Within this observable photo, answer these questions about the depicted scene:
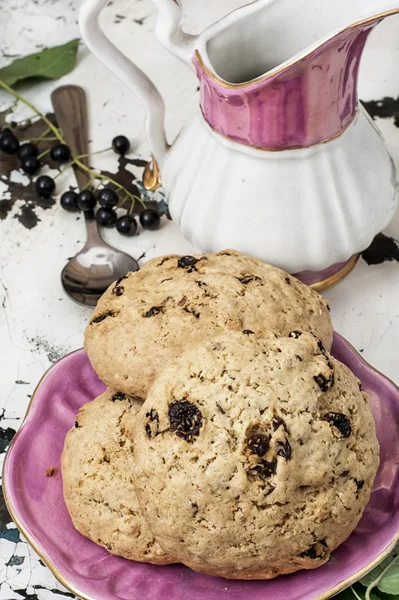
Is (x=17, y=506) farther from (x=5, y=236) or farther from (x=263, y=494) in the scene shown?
(x=5, y=236)

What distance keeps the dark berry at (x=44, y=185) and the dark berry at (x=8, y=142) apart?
0.11 metres

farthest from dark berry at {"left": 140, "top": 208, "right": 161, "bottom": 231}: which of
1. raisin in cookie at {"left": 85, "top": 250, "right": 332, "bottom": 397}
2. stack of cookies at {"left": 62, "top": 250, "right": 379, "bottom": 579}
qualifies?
stack of cookies at {"left": 62, "top": 250, "right": 379, "bottom": 579}

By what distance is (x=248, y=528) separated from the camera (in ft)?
2.85

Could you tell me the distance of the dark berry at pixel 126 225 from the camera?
1461 millimetres

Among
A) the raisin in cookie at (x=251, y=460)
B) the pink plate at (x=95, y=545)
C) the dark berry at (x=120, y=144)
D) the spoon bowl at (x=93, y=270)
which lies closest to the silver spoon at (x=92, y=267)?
the spoon bowl at (x=93, y=270)

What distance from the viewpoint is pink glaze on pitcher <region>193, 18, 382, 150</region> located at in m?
1.04

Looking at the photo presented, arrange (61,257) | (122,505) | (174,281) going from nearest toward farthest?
(122,505)
(174,281)
(61,257)

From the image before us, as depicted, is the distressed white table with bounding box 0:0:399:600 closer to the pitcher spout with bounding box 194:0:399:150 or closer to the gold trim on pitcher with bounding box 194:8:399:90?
the pitcher spout with bounding box 194:0:399:150

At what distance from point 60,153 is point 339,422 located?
2.99 ft

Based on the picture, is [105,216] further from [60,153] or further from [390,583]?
[390,583]

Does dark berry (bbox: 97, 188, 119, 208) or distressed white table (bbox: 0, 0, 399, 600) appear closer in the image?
distressed white table (bbox: 0, 0, 399, 600)

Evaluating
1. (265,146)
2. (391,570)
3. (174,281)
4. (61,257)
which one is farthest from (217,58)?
(391,570)

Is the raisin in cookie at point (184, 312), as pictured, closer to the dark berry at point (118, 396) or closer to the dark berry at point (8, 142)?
the dark berry at point (118, 396)

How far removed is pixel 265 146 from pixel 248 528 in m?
0.55
